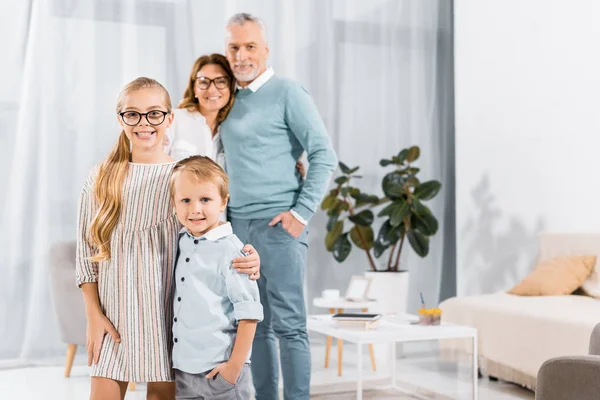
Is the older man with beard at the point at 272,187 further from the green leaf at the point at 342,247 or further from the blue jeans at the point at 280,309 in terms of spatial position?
the green leaf at the point at 342,247

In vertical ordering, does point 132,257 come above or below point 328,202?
below

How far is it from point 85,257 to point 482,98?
12.3ft

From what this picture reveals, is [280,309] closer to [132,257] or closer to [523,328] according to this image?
[132,257]

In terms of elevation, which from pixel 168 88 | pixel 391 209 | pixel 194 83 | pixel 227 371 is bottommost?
pixel 227 371

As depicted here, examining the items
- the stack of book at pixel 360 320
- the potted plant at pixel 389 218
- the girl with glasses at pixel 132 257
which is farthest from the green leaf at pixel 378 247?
the girl with glasses at pixel 132 257

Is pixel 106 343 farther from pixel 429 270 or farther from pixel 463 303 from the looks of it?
pixel 429 270

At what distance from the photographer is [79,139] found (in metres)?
4.48

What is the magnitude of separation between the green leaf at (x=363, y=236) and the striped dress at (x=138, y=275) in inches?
117

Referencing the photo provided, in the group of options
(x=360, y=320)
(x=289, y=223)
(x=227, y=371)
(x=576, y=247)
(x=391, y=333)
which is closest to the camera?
(x=227, y=371)

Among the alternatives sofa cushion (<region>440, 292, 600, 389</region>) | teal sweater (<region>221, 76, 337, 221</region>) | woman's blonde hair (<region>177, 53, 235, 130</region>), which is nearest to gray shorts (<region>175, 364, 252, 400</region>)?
teal sweater (<region>221, 76, 337, 221</region>)

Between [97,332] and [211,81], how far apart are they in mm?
1050

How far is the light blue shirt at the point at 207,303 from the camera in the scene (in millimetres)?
1713

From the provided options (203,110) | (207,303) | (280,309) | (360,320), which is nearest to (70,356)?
(360,320)

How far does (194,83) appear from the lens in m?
2.51
